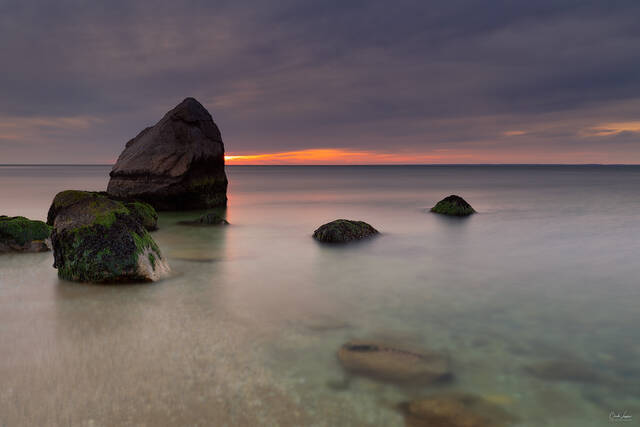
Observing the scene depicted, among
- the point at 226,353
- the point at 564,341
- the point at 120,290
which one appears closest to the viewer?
the point at 226,353

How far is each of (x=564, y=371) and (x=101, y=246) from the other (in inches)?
247

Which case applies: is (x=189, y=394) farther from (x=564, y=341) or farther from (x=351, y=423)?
(x=564, y=341)

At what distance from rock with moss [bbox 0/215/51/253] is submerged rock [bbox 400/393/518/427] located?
8.80 meters

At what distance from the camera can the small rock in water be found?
12.4 feet

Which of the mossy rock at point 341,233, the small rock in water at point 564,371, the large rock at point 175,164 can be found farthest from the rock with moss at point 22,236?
the small rock in water at point 564,371

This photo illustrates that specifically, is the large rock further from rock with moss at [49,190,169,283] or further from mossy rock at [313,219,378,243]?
rock with moss at [49,190,169,283]

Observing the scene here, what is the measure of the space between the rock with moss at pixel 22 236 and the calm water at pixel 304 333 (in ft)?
2.16

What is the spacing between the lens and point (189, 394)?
3404 mm

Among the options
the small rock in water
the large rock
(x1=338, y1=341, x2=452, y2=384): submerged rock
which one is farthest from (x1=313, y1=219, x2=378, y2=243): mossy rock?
the large rock

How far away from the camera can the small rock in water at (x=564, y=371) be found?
3.77 m

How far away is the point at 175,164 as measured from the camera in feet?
54.6

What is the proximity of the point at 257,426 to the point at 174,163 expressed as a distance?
15042 millimetres

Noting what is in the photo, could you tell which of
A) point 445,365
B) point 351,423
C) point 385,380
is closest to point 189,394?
point 351,423

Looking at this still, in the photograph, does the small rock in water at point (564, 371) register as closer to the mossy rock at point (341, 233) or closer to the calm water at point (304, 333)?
the calm water at point (304, 333)
